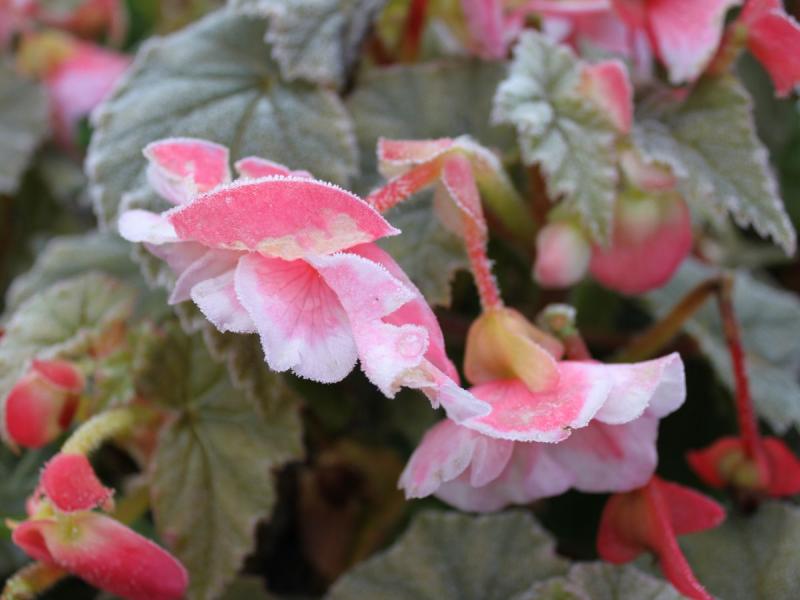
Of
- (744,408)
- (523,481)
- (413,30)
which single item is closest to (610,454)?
(523,481)

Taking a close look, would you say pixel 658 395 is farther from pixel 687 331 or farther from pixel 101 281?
pixel 101 281

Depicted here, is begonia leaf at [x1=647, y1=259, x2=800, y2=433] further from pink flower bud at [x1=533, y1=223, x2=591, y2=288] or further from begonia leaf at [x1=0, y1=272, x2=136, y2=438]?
begonia leaf at [x1=0, y1=272, x2=136, y2=438]

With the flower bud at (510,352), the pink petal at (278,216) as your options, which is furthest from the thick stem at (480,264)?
the pink petal at (278,216)

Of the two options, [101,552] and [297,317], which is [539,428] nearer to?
[297,317]

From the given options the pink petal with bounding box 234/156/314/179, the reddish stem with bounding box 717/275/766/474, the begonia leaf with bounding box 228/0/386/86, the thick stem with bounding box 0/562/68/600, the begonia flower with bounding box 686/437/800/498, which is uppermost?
the pink petal with bounding box 234/156/314/179

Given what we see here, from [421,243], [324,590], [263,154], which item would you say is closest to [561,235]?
[421,243]

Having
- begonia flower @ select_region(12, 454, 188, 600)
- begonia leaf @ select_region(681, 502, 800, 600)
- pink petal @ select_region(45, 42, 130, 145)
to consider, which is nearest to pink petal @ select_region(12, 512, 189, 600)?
begonia flower @ select_region(12, 454, 188, 600)

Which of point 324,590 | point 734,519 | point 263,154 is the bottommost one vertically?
point 324,590
